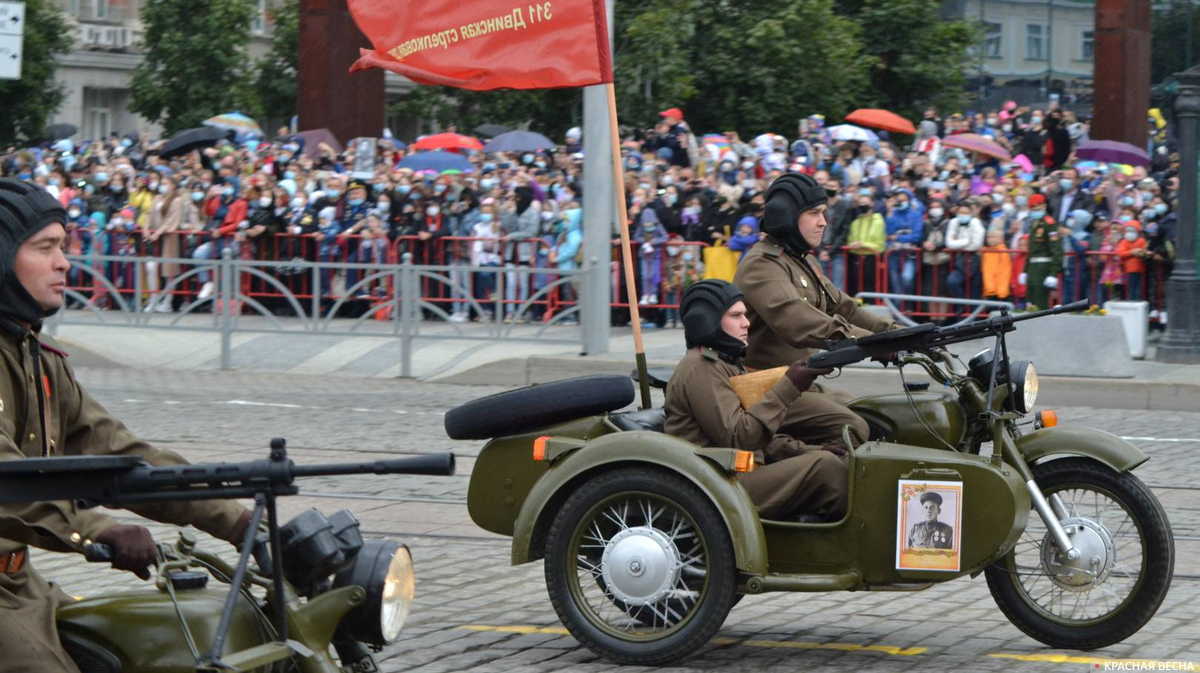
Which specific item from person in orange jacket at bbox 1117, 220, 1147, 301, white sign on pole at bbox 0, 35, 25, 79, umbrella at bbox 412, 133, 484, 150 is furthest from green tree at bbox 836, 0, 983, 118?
white sign on pole at bbox 0, 35, 25, 79

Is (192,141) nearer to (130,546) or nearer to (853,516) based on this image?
(853,516)

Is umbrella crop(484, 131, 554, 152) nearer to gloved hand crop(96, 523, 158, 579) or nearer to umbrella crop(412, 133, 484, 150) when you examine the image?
umbrella crop(412, 133, 484, 150)

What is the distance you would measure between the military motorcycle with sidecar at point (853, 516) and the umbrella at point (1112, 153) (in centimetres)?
1645

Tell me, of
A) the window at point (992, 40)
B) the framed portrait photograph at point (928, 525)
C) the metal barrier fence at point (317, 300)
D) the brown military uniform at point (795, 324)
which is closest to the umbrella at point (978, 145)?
the metal barrier fence at point (317, 300)

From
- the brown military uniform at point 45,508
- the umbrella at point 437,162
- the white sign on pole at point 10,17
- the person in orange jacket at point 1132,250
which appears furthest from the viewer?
the umbrella at point 437,162

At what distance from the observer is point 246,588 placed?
365cm

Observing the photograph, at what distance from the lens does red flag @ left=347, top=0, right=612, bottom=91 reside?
8203mm

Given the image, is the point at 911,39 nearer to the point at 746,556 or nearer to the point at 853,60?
the point at 853,60

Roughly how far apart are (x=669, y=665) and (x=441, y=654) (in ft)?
2.77

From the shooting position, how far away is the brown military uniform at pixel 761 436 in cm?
625

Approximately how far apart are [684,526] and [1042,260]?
11.3m

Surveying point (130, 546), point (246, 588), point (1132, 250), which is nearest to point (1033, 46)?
point (1132, 250)

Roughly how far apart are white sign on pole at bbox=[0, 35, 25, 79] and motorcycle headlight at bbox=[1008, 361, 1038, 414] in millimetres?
12568

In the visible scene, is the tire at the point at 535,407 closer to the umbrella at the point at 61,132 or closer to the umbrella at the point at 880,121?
the umbrella at the point at 880,121
